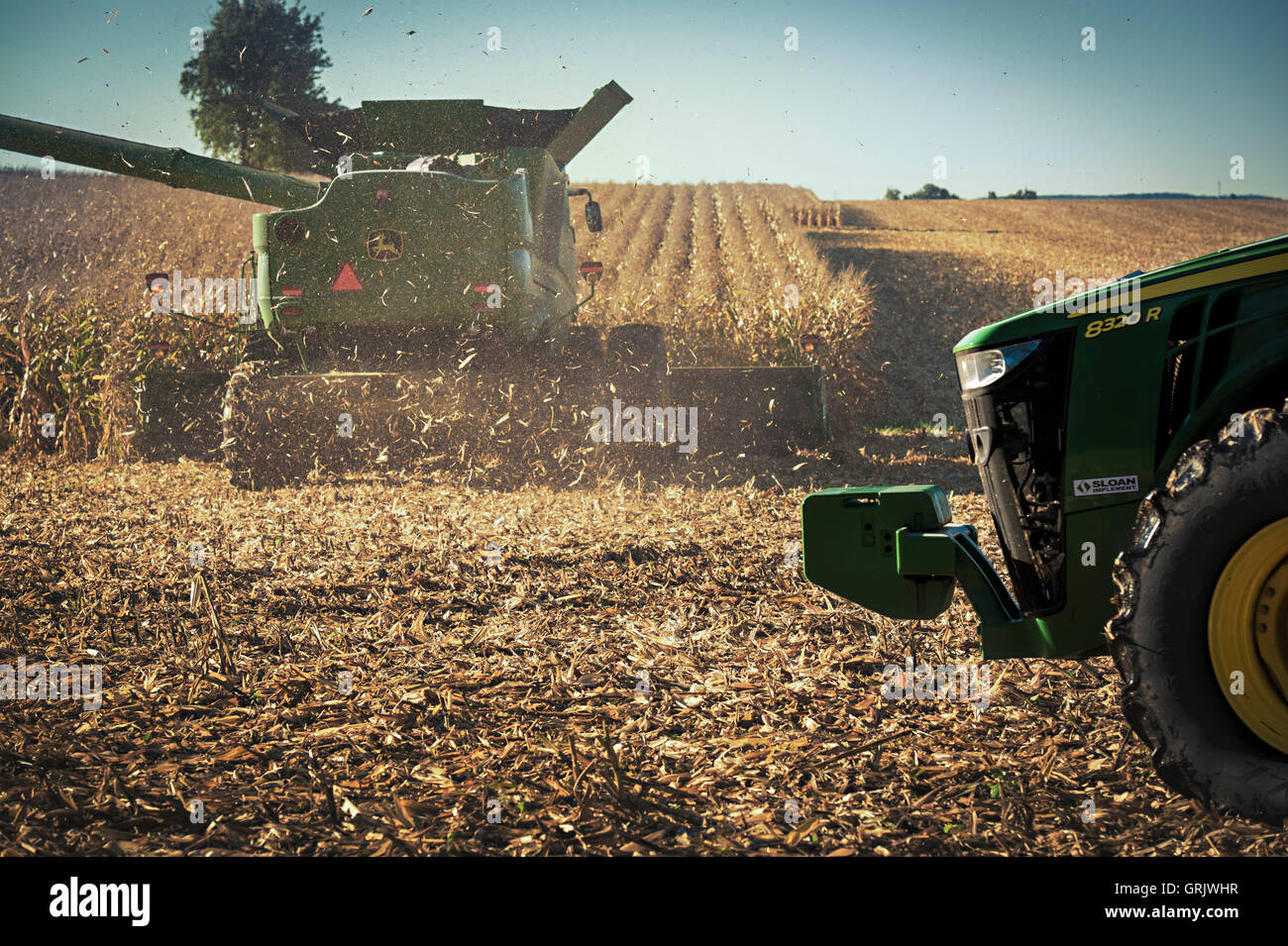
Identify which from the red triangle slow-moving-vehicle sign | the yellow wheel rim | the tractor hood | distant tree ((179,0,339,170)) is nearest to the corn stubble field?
the yellow wheel rim

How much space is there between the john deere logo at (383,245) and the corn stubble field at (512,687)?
5.92 ft

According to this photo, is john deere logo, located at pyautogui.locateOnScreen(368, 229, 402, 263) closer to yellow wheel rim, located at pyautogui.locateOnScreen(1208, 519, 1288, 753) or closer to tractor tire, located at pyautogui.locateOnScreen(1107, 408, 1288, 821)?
tractor tire, located at pyautogui.locateOnScreen(1107, 408, 1288, 821)

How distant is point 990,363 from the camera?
289cm

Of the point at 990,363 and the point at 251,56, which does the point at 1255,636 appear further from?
the point at 251,56

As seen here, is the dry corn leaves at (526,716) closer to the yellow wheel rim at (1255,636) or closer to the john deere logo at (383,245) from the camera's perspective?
the yellow wheel rim at (1255,636)

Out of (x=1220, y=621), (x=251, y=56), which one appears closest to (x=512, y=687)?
(x=1220, y=621)

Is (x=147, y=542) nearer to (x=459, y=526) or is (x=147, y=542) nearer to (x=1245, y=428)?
(x=459, y=526)

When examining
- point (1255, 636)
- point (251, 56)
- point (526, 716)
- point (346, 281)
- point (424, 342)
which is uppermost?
point (251, 56)

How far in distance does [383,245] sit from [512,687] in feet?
17.5

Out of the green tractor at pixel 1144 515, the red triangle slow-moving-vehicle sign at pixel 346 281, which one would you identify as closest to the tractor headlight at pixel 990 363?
the green tractor at pixel 1144 515

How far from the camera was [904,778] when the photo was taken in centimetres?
290

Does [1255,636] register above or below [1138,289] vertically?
below
